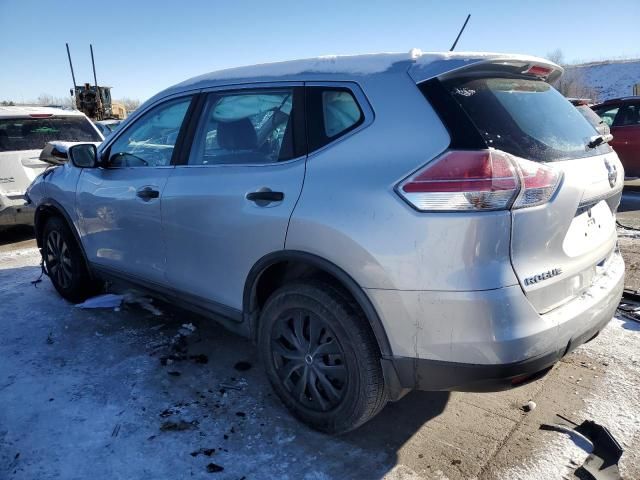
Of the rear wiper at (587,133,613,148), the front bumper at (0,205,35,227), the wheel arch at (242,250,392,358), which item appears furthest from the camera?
the front bumper at (0,205,35,227)

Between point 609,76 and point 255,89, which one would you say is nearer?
point 255,89

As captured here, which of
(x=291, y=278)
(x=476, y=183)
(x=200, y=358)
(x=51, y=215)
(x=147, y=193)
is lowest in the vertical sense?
(x=200, y=358)

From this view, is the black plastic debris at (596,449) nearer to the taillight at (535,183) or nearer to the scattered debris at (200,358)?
the taillight at (535,183)

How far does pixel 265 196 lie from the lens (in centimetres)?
261

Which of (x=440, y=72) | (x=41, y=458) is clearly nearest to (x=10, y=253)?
(x=41, y=458)

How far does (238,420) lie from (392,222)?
1486 millimetres

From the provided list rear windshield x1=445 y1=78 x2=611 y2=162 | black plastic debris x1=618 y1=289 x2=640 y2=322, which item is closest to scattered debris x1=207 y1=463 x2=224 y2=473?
rear windshield x1=445 y1=78 x2=611 y2=162

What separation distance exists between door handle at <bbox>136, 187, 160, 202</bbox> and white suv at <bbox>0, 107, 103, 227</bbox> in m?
4.22

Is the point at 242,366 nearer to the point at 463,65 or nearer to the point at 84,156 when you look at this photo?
the point at 84,156

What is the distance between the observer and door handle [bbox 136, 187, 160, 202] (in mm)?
3295

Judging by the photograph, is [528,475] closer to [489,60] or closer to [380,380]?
[380,380]

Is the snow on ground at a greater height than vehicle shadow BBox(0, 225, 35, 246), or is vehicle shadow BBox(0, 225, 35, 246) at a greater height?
vehicle shadow BBox(0, 225, 35, 246)

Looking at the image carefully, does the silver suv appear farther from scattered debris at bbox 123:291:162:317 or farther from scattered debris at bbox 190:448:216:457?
scattered debris at bbox 123:291:162:317

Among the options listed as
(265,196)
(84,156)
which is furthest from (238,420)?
(84,156)
